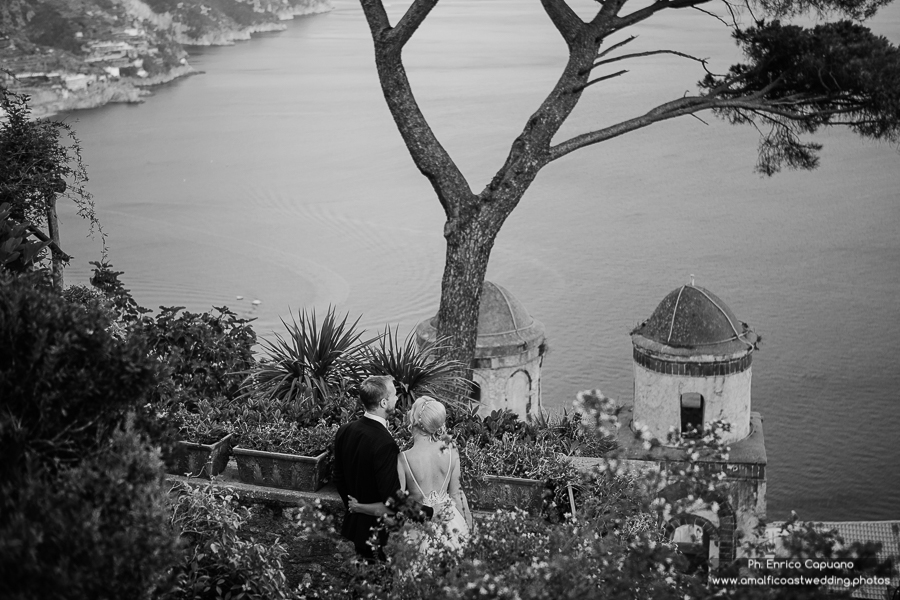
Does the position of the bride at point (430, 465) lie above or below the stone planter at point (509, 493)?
above

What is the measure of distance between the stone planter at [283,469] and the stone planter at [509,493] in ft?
2.32

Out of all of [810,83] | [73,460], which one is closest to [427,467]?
[73,460]

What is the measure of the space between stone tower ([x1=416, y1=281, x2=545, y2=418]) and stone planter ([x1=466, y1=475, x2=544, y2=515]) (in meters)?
5.21

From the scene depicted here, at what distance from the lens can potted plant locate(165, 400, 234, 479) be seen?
4723mm

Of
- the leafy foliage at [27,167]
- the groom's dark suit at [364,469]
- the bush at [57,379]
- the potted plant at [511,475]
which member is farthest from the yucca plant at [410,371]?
the bush at [57,379]

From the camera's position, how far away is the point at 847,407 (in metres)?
25.5

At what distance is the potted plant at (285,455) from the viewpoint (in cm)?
455

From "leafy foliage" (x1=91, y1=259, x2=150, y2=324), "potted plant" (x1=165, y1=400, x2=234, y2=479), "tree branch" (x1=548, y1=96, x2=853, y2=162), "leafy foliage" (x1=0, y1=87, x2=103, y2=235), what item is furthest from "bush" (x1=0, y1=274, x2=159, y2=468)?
"tree branch" (x1=548, y1=96, x2=853, y2=162)

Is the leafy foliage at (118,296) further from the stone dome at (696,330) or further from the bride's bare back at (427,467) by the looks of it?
the stone dome at (696,330)

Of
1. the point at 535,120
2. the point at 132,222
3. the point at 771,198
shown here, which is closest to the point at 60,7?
the point at 132,222

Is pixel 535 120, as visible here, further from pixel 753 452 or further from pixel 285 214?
pixel 285 214

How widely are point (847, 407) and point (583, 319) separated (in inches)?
297

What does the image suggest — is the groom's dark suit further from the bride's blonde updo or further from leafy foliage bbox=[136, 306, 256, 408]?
leafy foliage bbox=[136, 306, 256, 408]

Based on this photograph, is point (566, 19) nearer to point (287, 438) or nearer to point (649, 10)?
point (649, 10)
